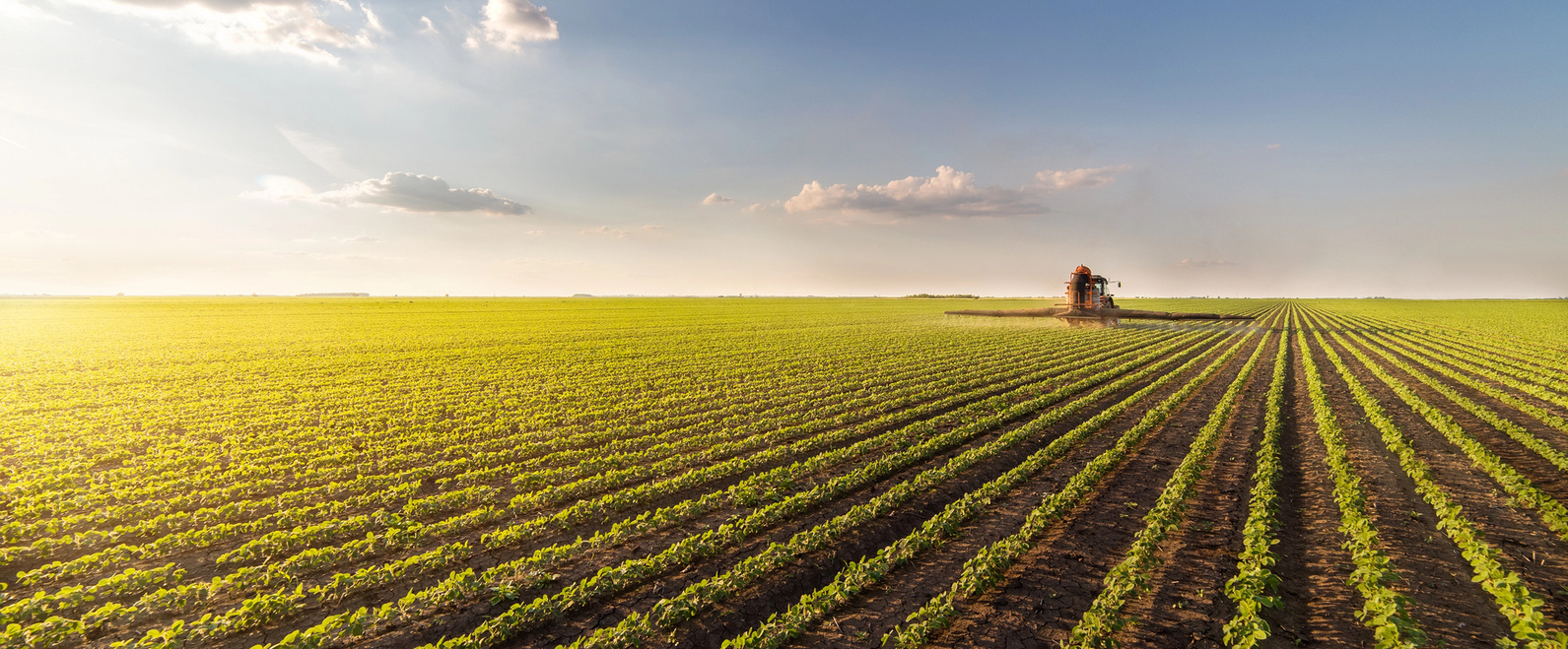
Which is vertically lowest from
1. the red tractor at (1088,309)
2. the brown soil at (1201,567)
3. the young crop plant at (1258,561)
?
the brown soil at (1201,567)

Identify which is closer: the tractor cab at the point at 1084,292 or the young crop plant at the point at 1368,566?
the young crop plant at the point at 1368,566

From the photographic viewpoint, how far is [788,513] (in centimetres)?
938

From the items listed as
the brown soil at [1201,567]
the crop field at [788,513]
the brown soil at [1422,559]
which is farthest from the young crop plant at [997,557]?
the brown soil at [1422,559]

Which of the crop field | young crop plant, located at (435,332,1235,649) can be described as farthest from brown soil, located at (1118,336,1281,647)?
young crop plant, located at (435,332,1235,649)

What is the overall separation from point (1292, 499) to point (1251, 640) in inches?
251

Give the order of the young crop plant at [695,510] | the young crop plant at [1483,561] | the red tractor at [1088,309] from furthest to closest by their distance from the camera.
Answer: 1. the red tractor at [1088,309]
2. the young crop plant at [695,510]
3. the young crop plant at [1483,561]

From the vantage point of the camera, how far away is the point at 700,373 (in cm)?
2481

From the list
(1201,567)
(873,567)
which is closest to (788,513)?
(873,567)

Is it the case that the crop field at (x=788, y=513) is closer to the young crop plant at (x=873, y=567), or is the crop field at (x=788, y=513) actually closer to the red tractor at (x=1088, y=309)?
the young crop plant at (x=873, y=567)

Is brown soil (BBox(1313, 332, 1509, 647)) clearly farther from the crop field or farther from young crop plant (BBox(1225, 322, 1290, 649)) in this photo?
young crop plant (BBox(1225, 322, 1290, 649))

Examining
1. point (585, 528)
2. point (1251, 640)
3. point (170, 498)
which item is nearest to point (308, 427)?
point (170, 498)

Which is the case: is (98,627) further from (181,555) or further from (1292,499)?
(1292,499)

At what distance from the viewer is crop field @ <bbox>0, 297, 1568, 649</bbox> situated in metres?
6.34

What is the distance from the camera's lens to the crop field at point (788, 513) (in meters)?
6.34
